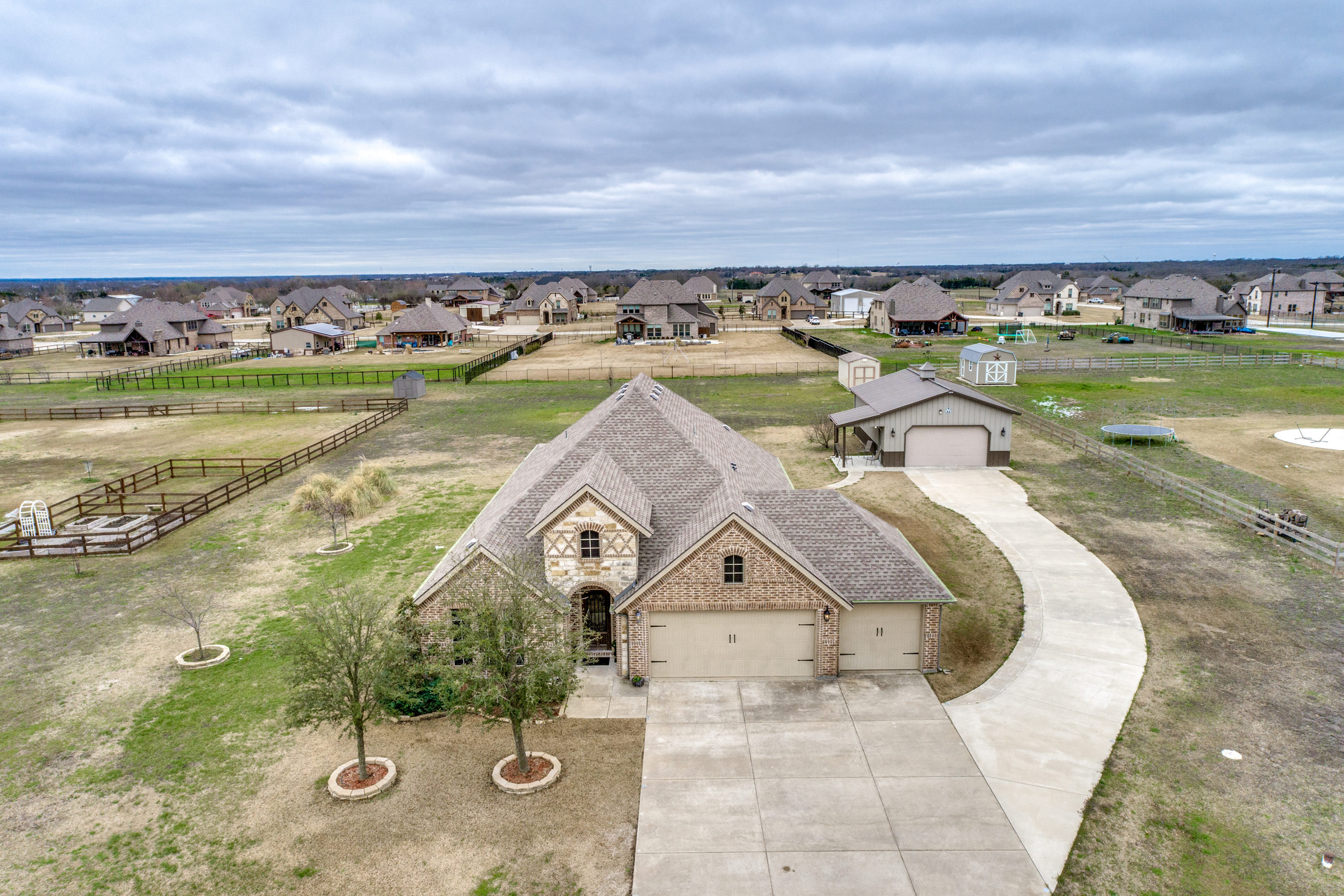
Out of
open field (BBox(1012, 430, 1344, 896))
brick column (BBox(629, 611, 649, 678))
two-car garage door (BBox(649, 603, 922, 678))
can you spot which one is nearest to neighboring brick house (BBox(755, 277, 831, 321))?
open field (BBox(1012, 430, 1344, 896))

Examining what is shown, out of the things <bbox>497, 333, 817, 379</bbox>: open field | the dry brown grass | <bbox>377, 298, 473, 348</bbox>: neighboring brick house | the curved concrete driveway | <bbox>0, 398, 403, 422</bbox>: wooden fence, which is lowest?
the dry brown grass

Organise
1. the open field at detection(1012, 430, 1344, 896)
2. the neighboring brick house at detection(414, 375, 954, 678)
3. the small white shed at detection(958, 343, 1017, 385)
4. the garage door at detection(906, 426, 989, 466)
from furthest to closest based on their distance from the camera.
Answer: the small white shed at detection(958, 343, 1017, 385) → the garage door at detection(906, 426, 989, 466) → the neighboring brick house at detection(414, 375, 954, 678) → the open field at detection(1012, 430, 1344, 896)

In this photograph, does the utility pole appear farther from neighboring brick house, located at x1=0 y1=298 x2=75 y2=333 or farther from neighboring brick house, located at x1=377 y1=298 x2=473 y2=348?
neighboring brick house, located at x1=0 y1=298 x2=75 y2=333

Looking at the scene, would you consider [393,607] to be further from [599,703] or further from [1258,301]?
[1258,301]

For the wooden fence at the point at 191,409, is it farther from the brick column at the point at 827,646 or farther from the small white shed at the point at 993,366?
the brick column at the point at 827,646

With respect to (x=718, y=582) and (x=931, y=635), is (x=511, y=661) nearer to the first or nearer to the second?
(x=718, y=582)

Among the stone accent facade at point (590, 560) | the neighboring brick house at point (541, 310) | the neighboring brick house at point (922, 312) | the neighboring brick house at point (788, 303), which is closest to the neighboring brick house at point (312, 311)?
the neighboring brick house at point (541, 310)

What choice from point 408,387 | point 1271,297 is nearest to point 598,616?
point 408,387

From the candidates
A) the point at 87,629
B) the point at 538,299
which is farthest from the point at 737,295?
the point at 87,629
